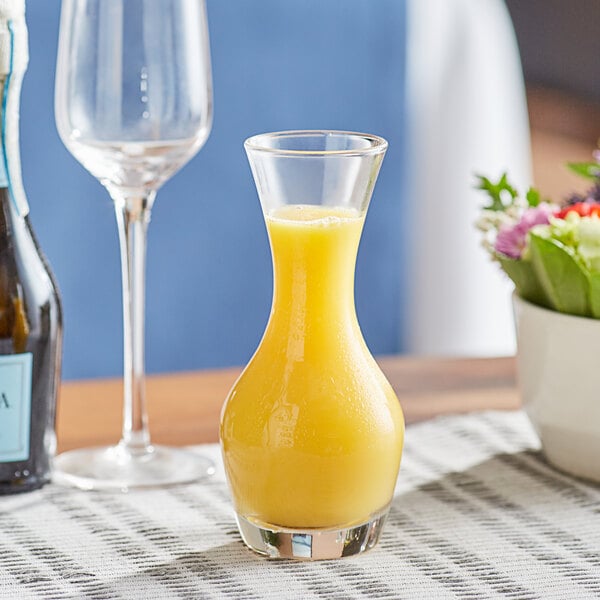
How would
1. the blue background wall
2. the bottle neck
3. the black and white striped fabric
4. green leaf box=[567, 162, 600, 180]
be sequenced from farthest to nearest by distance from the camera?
the blue background wall, green leaf box=[567, 162, 600, 180], the bottle neck, the black and white striped fabric

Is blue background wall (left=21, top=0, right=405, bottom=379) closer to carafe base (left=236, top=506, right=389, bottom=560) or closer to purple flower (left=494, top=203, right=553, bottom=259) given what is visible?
purple flower (left=494, top=203, right=553, bottom=259)

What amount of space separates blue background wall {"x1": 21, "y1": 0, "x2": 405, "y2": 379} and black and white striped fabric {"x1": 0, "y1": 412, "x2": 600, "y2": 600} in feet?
2.93

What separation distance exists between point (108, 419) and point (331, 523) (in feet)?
1.02

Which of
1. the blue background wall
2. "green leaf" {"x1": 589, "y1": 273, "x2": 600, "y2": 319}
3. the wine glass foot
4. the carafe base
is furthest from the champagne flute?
the blue background wall

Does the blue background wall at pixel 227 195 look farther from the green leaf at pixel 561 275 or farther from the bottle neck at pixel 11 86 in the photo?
the green leaf at pixel 561 275

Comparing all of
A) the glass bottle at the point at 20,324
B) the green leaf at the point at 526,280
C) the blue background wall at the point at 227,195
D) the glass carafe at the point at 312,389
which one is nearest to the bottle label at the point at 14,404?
the glass bottle at the point at 20,324

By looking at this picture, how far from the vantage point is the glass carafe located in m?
0.62

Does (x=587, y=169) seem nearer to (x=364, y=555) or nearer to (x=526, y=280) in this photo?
(x=526, y=280)

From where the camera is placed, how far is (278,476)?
62 cm

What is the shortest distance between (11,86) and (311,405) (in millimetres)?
276

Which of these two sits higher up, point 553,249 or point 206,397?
point 553,249

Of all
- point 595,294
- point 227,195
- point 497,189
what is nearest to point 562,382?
point 595,294

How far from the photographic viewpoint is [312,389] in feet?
2.05

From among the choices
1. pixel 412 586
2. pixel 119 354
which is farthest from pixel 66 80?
pixel 119 354
